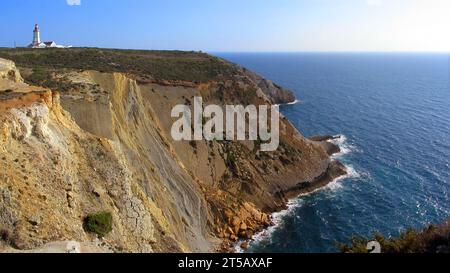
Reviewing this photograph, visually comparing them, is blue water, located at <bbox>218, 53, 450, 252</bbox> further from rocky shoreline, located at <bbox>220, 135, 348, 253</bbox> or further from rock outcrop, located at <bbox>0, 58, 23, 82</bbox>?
rock outcrop, located at <bbox>0, 58, 23, 82</bbox>

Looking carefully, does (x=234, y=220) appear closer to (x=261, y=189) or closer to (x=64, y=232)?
(x=261, y=189)

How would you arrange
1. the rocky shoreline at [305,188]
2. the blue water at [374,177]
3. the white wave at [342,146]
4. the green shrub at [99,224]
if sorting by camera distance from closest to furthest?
the green shrub at [99,224], the rocky shoreline at [305,188], the blue water at [374,177], the white wave at [342,146]

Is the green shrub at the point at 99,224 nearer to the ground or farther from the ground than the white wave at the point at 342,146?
farther from the ground

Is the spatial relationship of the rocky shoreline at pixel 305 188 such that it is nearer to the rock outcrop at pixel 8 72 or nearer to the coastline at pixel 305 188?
the coastline at pixel 305 188

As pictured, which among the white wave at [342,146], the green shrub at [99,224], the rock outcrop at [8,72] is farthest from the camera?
the white wave at [342,146]

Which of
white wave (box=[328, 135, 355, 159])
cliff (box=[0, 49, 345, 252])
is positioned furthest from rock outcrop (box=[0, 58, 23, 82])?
white wave (box=[328, 135, 355, 159])

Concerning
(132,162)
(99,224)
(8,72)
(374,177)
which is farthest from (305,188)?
(8,72)

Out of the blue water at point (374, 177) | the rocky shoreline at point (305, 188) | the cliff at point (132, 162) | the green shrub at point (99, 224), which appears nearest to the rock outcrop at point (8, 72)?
the cliff at point (132, 162)
